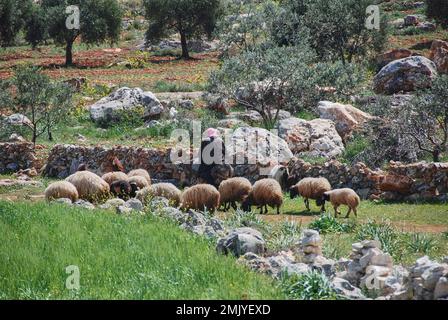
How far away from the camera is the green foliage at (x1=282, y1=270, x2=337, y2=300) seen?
8.93 metres

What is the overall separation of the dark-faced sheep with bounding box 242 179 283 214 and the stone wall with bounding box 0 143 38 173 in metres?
10.9

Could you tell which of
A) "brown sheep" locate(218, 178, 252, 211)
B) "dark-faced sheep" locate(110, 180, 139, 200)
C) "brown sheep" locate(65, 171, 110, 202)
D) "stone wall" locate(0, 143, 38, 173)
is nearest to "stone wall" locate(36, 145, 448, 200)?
"stone wall" locate(0, 143, 38, 173)

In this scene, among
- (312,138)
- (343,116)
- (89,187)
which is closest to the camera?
(89,187)

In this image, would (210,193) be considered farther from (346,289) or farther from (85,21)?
(85,21)

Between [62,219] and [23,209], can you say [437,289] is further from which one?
[23,209]

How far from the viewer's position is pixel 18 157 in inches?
1040

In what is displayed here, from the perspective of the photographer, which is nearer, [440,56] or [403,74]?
[403,74]

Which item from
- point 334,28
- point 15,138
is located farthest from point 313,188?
point 334,28

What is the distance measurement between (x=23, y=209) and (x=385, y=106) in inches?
674

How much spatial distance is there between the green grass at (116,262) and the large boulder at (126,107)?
18200 millimetres

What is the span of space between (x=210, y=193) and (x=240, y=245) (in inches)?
259

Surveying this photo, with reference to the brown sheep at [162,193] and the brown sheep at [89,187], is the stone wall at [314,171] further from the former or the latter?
the brown sheep at [162,193]

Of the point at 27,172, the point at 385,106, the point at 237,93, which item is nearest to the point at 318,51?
the point at 237,93

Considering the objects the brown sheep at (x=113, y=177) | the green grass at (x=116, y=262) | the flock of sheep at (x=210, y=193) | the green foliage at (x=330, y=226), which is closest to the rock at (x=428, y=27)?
the flock of sheep at (x=210, y=193)
